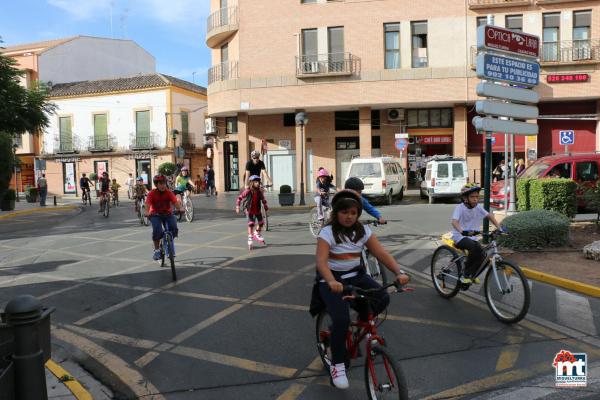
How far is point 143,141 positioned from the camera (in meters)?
41.0

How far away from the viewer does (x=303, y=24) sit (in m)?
28.5

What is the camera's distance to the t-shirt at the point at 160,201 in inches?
337

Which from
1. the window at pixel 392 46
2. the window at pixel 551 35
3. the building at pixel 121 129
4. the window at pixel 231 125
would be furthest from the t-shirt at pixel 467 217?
the building at pixel 121 129

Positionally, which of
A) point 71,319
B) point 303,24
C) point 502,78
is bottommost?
point 71,319

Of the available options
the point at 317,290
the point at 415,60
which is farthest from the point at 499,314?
the point at 415,60

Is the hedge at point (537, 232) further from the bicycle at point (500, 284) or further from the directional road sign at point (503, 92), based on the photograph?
the bicycle at point (500, 284)

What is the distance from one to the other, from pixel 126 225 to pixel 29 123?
22.6ft

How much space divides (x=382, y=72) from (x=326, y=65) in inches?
118

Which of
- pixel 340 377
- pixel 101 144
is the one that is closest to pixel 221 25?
pixel 101 144

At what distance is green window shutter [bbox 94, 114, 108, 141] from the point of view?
42.0 meters

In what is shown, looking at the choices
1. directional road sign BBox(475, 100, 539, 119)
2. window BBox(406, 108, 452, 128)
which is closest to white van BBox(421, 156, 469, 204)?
window BBox(406, 108, 452, 128)

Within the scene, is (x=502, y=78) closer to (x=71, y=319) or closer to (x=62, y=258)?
(x=71, y=319)

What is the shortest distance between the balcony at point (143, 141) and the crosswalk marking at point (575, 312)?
37261 mm

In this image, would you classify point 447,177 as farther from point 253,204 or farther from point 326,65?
point 253,204
